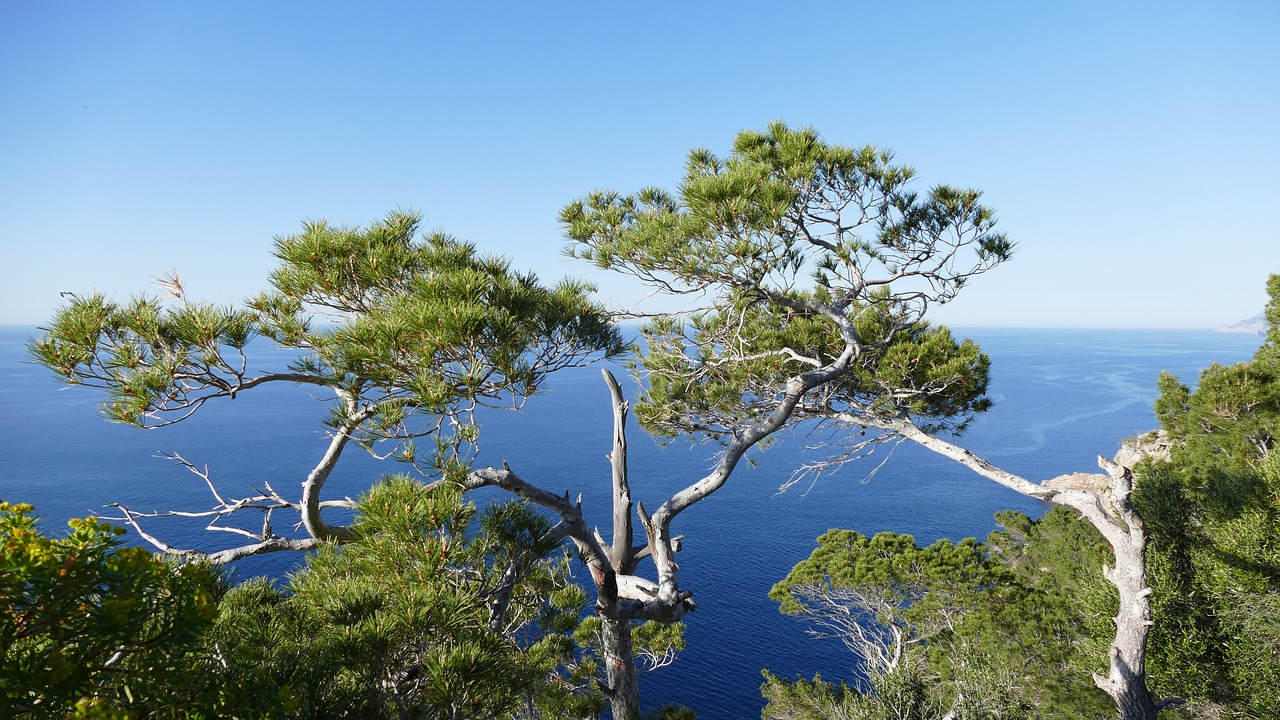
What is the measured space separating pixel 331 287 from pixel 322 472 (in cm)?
117

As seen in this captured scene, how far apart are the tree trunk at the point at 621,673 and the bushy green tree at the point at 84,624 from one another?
3.00 meters

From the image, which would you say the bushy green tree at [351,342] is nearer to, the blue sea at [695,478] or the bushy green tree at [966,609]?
the bushy green tree at [966,609]

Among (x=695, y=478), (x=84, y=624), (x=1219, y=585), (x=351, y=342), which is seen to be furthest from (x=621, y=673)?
(x=695, y=478)

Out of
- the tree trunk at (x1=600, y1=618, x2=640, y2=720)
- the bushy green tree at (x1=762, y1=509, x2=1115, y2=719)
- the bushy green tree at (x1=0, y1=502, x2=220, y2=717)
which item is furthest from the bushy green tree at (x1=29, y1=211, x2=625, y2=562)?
the bushy green tree at (x1=762, y1=509, x2=1115, y2=719)

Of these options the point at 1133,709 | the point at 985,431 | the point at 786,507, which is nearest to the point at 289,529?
the point at 786,507

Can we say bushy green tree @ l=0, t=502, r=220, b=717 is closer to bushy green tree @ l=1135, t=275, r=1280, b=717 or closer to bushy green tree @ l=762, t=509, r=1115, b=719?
bushy green tree @ l=1135, t=275, r=1280, b=717

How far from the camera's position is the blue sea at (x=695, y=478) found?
82.3ft

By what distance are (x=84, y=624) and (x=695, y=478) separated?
37.9 m

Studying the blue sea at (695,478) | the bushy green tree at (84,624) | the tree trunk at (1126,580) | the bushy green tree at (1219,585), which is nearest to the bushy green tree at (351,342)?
the bushy green tree at (84,624)

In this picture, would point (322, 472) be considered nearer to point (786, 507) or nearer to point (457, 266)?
point (457, 266)

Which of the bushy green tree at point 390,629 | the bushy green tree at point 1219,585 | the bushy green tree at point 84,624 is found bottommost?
the bushy green tree at point 1219,585

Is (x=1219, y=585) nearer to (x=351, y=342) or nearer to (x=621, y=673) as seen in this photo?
(x=621, y=673)

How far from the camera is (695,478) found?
38875 mm

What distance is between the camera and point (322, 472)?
3.87 metres
